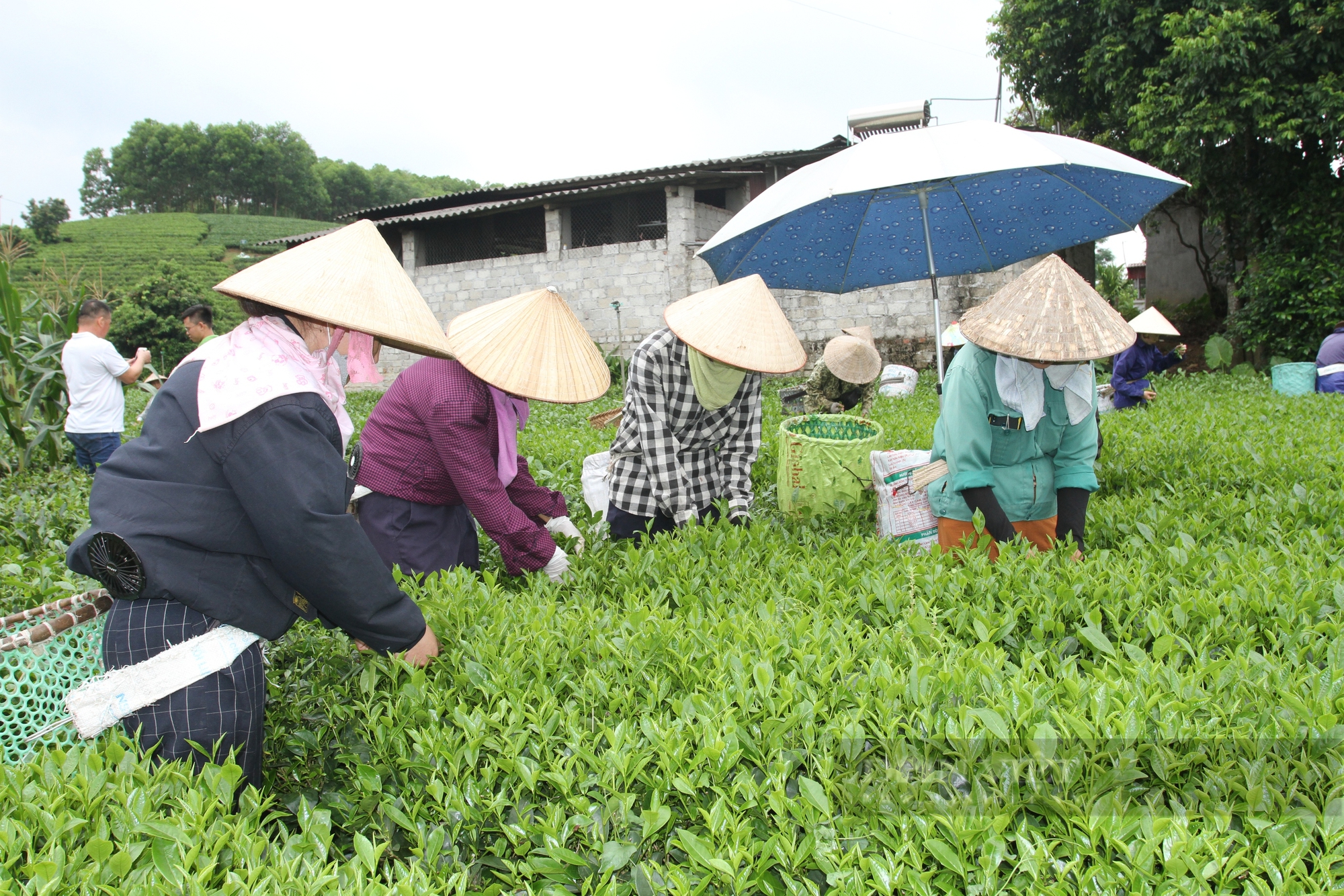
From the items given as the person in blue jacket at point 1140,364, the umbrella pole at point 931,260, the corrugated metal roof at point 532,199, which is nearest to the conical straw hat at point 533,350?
the umbrella pole at point 931,260

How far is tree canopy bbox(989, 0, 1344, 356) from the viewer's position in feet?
42.0

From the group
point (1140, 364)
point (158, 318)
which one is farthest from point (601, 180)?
point (158, 318)

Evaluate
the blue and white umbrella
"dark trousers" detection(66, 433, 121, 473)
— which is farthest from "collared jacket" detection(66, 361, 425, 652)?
"dark trousers" detection(66, 433, 121, 473)

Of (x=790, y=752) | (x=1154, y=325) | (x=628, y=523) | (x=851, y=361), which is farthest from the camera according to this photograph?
(x=1154, y=325)

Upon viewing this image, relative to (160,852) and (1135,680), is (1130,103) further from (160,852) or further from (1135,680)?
(160,852)

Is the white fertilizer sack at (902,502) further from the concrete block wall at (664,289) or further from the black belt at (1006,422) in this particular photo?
the concrete block wall at (664,289)

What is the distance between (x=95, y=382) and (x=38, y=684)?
646 cm

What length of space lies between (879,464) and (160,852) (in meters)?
3.33

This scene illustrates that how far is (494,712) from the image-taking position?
209 cm

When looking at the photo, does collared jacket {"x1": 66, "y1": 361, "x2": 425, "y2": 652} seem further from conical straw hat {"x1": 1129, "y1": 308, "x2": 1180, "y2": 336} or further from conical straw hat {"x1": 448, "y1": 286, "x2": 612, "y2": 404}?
conical straw hat {"x1": 1129, "y1": 308, "x2": 1180, "y2": 336}

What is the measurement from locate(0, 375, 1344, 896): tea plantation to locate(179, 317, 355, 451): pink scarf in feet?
2.48

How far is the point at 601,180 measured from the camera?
63.7 ft

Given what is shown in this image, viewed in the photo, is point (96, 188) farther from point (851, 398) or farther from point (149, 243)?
point (851, 398)

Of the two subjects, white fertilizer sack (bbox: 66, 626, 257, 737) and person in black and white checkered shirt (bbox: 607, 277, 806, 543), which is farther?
person in black and white checkered shirt (bbox: 607, 277, 806, 543)
